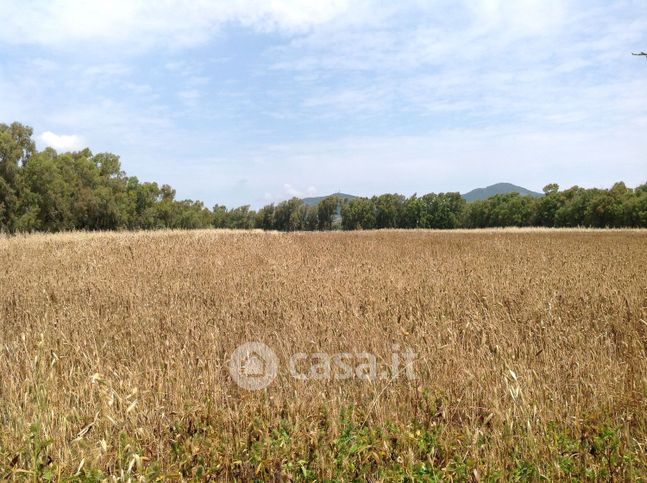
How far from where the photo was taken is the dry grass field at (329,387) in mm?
2330

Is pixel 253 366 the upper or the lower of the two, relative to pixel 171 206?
lower

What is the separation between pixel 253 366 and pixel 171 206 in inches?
3224

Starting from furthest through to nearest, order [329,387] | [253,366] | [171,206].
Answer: [171,206]
[253,366]
[329,387]

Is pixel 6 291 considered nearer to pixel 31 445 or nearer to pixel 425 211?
pixel 31 445

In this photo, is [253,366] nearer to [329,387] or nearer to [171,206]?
[329,387]

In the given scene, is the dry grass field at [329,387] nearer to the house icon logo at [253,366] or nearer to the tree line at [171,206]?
the house icon logo at [253,366]

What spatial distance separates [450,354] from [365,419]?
1.37m

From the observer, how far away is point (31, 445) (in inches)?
86.6

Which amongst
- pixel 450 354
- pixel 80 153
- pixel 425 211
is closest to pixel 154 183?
pixel 80 153

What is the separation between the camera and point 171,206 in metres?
80.1

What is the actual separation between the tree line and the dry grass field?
4015cm

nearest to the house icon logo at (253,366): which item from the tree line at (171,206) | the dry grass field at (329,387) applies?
the dry grass field at (329,387)

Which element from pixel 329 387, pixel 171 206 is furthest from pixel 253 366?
pixel 171 206

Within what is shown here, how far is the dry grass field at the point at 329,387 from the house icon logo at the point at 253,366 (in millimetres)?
80
